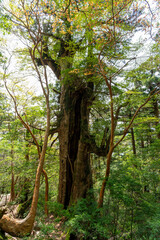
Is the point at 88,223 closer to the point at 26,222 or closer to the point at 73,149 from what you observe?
the point at 26,222

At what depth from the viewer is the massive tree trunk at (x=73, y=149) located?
217 inches

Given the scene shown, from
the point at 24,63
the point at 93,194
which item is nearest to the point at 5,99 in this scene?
the point at 24,63

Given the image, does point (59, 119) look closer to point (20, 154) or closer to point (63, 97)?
point (63, 97)

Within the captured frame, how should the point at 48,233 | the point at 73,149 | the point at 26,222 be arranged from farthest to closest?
the point at 73,149 → the point at 26,222 → the point at 48,233

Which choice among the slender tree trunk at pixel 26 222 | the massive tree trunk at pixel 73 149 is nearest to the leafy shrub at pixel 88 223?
the slender tree trunk at pixel 26 222

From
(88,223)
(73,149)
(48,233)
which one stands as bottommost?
(48,233)

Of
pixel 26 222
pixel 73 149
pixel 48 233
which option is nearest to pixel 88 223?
pixel 48 233

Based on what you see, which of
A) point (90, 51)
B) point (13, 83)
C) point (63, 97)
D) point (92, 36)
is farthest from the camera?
point (63, 97)

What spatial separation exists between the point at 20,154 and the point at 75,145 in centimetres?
309

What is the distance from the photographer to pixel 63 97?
272 inches

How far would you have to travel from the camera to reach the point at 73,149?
21.4ft

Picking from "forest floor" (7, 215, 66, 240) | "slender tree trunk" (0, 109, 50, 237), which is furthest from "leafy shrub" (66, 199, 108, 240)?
"slender tree trunk" (0, 109, 50, 237)

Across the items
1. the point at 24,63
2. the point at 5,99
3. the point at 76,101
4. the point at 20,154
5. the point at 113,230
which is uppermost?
the point at 24,63

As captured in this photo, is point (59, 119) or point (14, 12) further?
point (59, 119)
